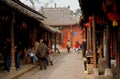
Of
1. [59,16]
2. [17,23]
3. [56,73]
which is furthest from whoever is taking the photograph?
[59,16]

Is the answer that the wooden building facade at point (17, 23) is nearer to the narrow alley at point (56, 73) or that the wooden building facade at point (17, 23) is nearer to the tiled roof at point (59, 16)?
the narrow alley at point (56, 73)

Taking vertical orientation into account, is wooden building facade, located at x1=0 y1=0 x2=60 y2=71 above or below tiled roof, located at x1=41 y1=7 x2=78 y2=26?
below

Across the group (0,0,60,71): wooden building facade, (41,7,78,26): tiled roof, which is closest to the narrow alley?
(0,0,60,71): wooden building facade

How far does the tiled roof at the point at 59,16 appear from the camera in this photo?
65438 mm

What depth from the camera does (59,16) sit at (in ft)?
225

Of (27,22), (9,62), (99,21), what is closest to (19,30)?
(27,22)

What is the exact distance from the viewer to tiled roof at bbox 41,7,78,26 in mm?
65438

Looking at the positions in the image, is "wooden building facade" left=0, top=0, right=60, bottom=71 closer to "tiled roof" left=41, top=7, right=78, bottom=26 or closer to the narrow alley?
the narrow alley

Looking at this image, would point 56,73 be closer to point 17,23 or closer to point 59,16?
point 17,23

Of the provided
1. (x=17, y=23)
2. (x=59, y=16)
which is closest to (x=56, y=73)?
(x=17, y=23)

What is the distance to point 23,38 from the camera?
27.5 meters

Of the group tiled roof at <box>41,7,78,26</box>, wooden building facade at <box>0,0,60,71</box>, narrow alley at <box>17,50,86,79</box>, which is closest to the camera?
wooden building facade at <box>0,0,60,71</box>

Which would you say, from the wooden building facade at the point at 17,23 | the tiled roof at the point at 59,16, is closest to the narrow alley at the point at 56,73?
the wooden building facade at the point at 17,23

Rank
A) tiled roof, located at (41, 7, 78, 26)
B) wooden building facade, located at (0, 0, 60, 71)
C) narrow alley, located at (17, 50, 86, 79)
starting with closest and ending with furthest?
wooden building facade, located at (0, 0, 60, 71) < narrow alley, located at (17, 50, 86, 79) < tiled roof, located at (41, 7, 78, 26)
